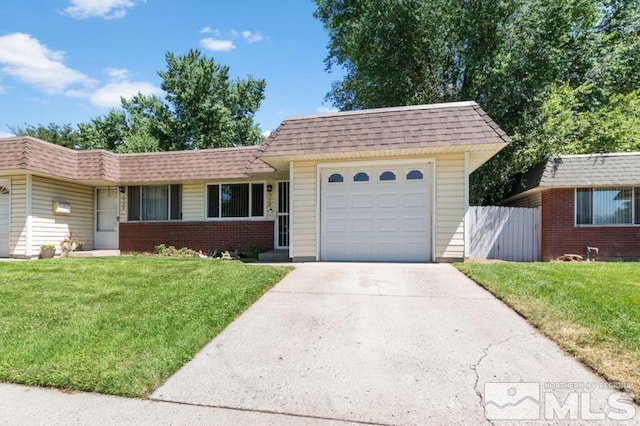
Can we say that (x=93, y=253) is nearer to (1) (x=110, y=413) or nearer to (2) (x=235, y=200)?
(2) (x=235, y=200)

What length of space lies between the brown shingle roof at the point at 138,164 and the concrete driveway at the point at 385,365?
7.75 metres

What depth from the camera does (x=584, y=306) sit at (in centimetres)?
489

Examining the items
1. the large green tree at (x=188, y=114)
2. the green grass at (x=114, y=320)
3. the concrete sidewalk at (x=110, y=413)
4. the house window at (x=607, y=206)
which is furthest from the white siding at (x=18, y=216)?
the house window at (x=607, y=206)

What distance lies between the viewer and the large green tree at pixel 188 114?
95.2 feet

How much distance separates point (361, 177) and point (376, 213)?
3.28 feet

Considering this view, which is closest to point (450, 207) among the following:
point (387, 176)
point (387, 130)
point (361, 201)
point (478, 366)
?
point (387, 176)

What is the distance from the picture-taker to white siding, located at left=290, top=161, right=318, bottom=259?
9516 millimetres

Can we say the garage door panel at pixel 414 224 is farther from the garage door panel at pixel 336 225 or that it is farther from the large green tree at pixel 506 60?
the large green tree at pixel 506 60

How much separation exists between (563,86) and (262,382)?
16.6 metres

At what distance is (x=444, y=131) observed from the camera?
8438 millimetres

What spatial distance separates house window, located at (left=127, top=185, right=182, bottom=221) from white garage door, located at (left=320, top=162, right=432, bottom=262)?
701 centimetres

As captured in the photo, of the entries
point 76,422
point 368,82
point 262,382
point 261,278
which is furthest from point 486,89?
point 76,422

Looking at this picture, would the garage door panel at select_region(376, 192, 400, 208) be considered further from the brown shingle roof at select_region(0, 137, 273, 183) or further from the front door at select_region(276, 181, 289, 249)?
the front door at select_region(276, 181, 289, 249)

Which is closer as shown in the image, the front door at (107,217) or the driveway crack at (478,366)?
the driveway crack at (478,366)
